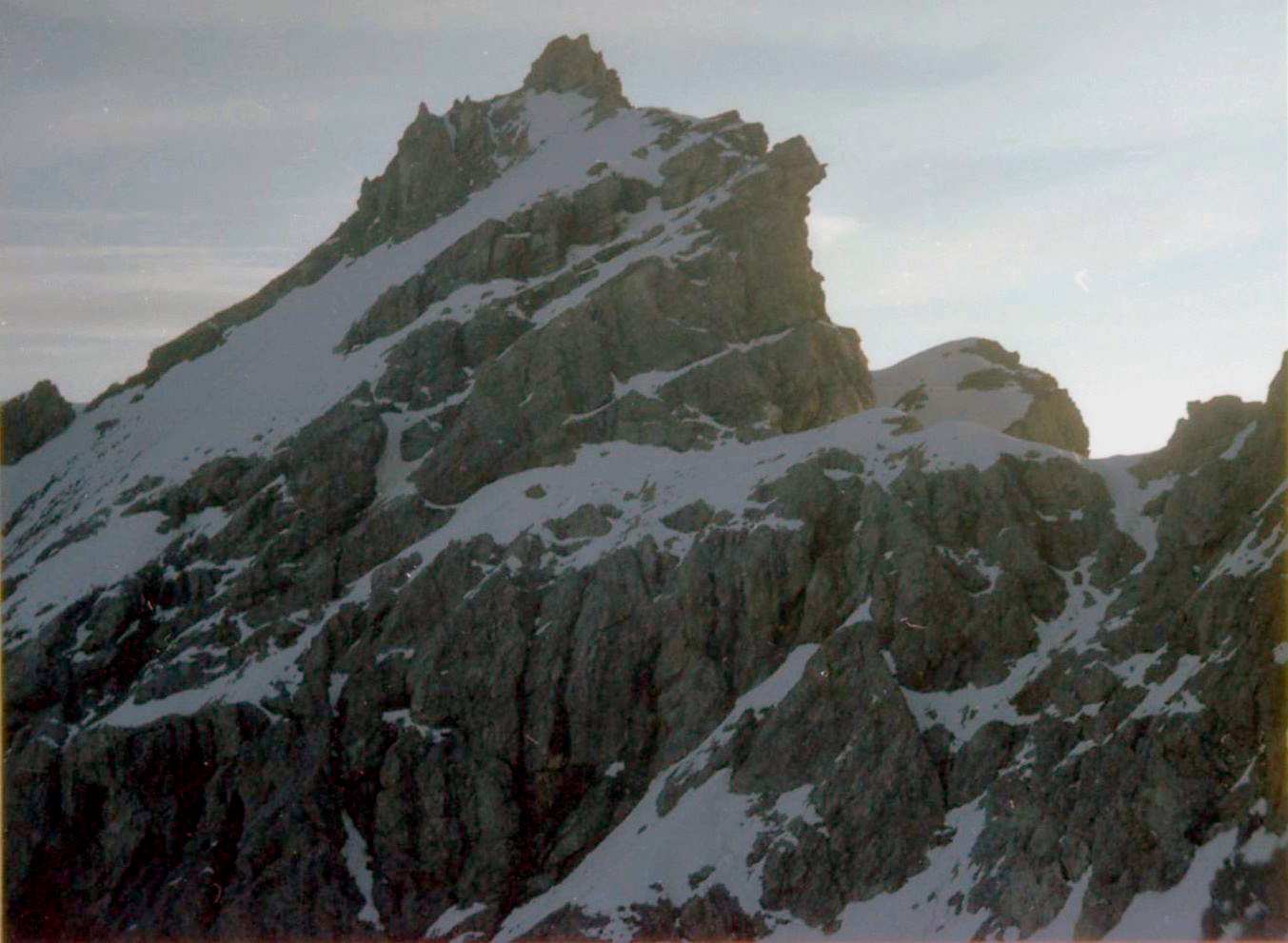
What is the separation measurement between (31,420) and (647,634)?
61076mm

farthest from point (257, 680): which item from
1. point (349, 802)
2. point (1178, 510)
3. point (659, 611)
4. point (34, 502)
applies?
point (1178, 510)

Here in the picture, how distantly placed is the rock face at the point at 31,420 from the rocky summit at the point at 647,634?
12.4 m

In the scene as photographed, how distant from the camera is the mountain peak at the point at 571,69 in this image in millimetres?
128875

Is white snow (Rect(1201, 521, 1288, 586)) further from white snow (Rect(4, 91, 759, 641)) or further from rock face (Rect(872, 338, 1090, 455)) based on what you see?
white snow (Rect(4, 91, 759, 641))

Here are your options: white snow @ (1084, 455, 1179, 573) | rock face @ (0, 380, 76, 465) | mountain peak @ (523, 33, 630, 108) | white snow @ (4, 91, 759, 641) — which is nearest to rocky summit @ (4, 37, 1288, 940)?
white snow @ (1084, 455, 1179, 573)

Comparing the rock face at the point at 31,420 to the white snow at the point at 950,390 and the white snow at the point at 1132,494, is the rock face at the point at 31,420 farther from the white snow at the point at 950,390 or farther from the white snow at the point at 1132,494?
the white snow at the point at 1132,494

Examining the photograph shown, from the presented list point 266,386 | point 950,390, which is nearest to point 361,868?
point 266,386

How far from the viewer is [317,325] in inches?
4363

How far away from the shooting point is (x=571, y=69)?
129750 millimetres

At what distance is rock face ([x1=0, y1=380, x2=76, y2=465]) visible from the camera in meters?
117

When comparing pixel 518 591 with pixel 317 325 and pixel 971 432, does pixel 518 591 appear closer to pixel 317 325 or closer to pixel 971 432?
pixel 971 432

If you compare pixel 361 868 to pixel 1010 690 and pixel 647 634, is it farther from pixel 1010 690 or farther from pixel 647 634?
pixel 1010 690

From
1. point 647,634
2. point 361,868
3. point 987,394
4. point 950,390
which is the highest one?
point 950,390

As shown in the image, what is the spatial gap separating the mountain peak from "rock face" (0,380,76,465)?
4226 centimetres
